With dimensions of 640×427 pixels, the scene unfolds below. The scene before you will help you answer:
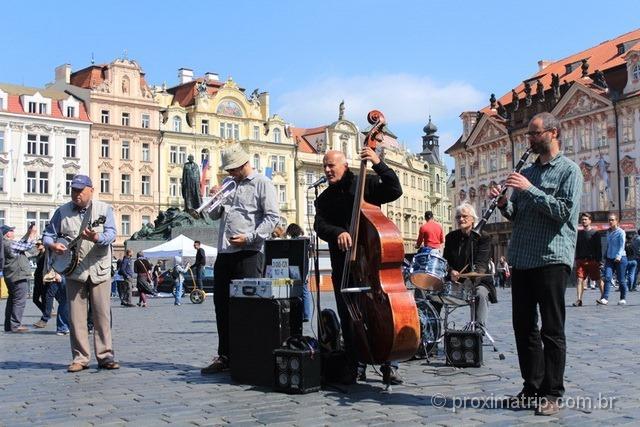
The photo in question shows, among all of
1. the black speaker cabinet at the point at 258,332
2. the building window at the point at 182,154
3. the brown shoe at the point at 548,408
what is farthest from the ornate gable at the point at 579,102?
the brown shoe at the point at 548,408

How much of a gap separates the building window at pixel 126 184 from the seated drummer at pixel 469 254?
5458 centimetres

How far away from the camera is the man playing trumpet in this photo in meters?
6.86

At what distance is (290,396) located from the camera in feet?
18.6

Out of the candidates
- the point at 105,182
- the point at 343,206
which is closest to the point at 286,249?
the point at 343,206

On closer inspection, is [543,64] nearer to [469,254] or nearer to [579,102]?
[579,102]

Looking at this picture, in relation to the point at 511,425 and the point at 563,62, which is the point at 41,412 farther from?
the point at 563,62

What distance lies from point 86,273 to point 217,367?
58.5 inches

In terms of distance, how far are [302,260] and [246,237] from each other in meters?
1.96

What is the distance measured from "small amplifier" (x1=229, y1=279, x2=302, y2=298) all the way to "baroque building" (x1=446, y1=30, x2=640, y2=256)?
36728 millimetres

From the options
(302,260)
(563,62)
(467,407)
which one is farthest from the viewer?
(563,62)

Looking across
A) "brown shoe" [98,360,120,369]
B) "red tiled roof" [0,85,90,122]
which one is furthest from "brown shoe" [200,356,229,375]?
"red tiled roof" [0,85,90,122]

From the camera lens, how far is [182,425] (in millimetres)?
4699

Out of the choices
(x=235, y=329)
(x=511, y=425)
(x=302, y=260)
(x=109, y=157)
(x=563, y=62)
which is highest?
(x=563, y=62)

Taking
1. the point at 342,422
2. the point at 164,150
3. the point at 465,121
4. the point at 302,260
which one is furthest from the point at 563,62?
the point at 342,422
